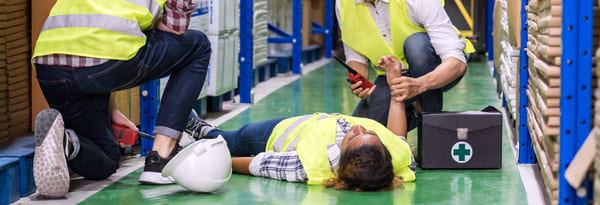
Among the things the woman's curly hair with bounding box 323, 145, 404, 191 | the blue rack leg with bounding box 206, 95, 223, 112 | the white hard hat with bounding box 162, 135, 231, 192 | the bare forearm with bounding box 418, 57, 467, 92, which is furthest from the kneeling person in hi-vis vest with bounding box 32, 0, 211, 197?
the blue rack leg with bounding box 206, 95, 223, 112

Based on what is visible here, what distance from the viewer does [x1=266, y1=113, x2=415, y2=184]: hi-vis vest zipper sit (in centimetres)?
366

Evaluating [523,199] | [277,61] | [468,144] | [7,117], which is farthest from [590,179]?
[277,61]

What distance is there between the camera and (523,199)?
353 centimetres

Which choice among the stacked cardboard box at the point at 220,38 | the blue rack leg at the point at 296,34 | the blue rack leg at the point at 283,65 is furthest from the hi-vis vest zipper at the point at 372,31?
the blue rack leg at the point at 283,65

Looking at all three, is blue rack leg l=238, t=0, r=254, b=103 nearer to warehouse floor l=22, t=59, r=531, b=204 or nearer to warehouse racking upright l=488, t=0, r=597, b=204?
warehouse floor l=22, t=59, r=531, b=204

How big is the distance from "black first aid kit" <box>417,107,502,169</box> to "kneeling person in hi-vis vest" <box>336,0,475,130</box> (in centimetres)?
21

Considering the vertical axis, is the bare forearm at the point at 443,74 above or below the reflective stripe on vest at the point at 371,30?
below

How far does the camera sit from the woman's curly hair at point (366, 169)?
3408 mm

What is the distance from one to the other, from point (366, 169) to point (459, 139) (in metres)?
0.85

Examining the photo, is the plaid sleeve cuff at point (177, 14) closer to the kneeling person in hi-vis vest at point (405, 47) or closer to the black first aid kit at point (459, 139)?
the kneeling person in hi-vis vest at point (405, 47)

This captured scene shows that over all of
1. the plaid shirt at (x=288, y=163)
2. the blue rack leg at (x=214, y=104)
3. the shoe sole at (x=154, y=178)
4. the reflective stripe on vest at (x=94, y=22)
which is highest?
the reflective stripe on vest at (x=94, y=22)

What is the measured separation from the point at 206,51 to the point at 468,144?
139cm

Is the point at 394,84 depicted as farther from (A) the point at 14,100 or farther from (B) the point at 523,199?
(A) the point at 14,100

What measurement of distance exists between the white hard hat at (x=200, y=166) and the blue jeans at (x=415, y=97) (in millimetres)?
1270
